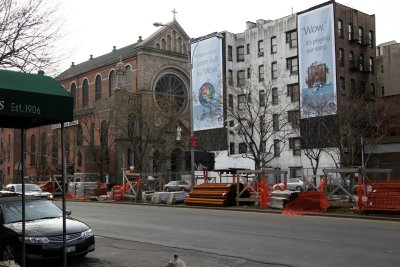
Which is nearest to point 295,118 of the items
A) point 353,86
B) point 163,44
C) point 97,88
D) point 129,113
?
point 353,86

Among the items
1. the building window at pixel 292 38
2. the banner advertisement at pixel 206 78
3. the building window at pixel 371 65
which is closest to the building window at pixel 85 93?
the banner advertisement at pixel 206 78

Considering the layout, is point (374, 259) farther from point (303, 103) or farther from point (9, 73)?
point (303, 103)

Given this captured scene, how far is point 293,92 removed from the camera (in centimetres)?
5853

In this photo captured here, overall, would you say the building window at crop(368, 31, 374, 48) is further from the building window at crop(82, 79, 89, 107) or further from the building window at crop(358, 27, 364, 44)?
the building window at crop(82, 79, 89, 107)

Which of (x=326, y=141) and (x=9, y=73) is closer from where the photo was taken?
(x=9, y=73)

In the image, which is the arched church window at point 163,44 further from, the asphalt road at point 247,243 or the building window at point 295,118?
the asphalt road at point 247,243

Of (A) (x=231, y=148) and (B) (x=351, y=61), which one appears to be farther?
(A) (x=231, y=148)

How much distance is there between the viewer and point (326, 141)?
153 ft

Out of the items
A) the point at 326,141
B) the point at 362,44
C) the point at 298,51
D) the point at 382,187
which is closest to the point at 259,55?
the point at 298,51

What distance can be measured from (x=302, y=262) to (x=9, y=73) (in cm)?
671

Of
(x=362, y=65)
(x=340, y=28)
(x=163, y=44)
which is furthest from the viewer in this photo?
(x=163, y=44)

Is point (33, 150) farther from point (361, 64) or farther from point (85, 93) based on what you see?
point (361, 64)

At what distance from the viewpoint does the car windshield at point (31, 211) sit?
10.6 metres

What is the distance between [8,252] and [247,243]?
19.3 feet
